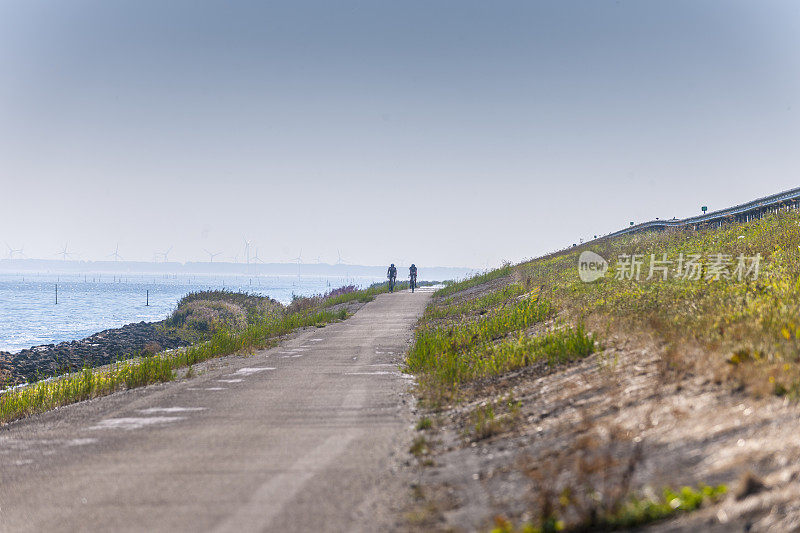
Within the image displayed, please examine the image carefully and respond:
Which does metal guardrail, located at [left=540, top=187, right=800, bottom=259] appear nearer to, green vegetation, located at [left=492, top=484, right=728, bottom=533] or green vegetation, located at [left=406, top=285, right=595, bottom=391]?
green vegetation, located at [left=406, top=285, right=595, bottom=391]

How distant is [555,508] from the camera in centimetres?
486

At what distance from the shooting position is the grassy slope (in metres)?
6.61

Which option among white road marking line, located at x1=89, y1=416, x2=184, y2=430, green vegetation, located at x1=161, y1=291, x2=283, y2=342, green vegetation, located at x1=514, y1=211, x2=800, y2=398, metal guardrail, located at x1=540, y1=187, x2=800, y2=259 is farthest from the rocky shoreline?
metal guardrail, located at x1=540, y1=187, x2=800, y2=259

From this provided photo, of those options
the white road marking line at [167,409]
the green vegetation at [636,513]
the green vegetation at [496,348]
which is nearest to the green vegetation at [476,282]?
the green vegetation at [496,348]

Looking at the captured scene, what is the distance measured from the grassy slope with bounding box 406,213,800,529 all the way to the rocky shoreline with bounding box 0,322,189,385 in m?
14.6

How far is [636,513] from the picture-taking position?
4.55 meters

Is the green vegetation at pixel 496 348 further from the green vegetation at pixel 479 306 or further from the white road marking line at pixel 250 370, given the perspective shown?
the green vegetation at pixel 479 306

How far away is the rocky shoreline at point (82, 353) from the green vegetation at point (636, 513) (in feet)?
67.3

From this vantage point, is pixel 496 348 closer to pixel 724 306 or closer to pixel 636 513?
pixel 724 306

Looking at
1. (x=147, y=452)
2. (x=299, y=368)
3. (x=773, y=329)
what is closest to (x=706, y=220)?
(x=299, y=368)

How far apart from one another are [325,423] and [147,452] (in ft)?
7.37

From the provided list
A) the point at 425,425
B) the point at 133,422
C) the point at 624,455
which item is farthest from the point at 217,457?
the point at 624,455

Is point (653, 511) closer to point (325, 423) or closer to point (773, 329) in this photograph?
point (773, 329)

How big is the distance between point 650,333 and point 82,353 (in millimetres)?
29071
